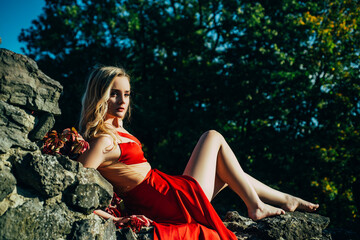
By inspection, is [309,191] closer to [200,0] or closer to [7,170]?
[200,0]

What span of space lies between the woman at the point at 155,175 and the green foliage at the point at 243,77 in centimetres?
532

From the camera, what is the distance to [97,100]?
10.5 feet

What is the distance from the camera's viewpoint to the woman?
9.21 feet

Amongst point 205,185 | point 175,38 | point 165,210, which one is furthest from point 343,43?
point 165,210

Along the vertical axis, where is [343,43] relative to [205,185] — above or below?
above

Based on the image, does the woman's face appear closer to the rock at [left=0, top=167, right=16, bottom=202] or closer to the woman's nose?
the woman's nose

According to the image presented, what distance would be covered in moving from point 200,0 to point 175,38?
5.46 feet

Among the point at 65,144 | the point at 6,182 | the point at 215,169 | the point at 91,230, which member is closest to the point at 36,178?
the point at 6,182

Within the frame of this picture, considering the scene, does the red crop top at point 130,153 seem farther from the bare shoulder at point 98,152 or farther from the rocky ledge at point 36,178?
the rocky ledge at point 36,178

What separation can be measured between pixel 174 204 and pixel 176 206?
27 millimetres

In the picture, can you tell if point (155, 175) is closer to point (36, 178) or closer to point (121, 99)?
point (121, 99)

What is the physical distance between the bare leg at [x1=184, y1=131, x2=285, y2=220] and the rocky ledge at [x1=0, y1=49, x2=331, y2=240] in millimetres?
1312

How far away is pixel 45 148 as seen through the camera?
2.15 meters

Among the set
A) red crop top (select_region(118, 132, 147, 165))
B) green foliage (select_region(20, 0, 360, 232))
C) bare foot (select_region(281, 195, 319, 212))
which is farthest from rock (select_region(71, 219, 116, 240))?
green foliage (select_region(20, 0, 360, 232))
